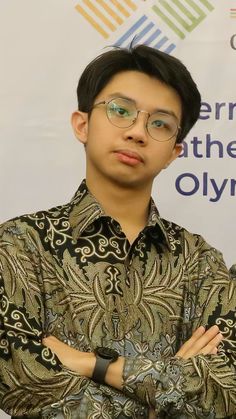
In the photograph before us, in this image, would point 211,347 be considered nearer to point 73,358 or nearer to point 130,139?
point 73,358

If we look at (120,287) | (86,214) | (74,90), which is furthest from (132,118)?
(74,90)

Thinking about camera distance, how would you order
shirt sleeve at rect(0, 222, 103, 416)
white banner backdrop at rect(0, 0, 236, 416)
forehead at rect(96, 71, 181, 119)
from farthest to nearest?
white banner backdrop at rect(0, 0, 236, 416), forehead at rect(96, 71, 181, 119), shirt sleeve at rect(0, 222, 103, 416)

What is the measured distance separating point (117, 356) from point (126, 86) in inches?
25.5

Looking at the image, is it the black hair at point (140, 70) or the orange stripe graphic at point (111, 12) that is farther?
the orange stripe graphic at point (111, 12)

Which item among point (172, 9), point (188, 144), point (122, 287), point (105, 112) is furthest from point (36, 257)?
point (172, 9)

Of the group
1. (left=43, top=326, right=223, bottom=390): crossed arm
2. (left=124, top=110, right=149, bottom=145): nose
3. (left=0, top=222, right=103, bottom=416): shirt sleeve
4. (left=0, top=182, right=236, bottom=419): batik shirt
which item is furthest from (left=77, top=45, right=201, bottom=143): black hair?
(left=43, top=326, right=223, bottom=390): crossed arm

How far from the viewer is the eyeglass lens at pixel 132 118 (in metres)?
2.05

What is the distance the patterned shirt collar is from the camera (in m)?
2.06

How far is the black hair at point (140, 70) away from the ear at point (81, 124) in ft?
0.05

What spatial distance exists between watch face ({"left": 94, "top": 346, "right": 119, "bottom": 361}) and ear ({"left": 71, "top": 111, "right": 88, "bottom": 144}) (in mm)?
533

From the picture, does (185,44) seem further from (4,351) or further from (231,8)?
(4,351)

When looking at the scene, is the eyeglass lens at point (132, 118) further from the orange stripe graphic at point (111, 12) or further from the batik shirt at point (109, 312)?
the orange stripe graphic at point (111, 12)

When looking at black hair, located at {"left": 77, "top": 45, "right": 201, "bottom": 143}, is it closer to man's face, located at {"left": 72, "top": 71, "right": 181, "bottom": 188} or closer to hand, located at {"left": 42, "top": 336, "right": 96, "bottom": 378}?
man's face, located at {"left": 72, "top": 71, "right": 181, "bottom": 188}

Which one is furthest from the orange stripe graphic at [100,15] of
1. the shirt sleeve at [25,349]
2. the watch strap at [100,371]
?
the watch strap at [100,371]
